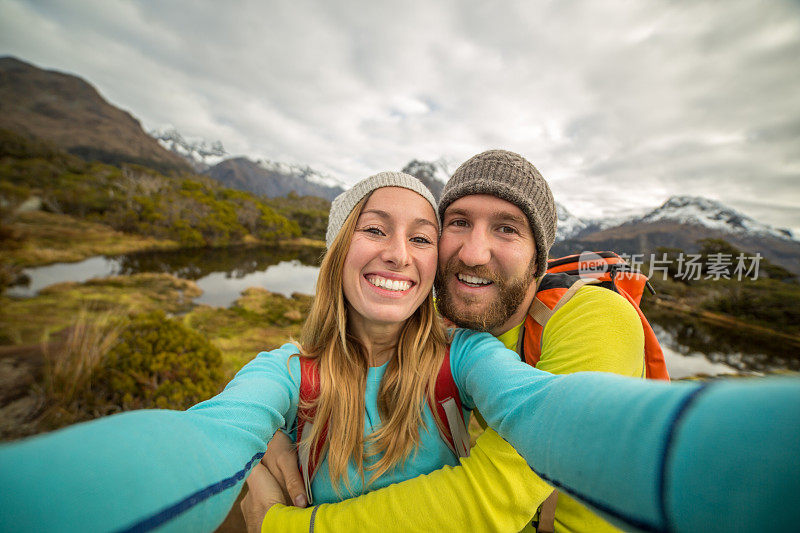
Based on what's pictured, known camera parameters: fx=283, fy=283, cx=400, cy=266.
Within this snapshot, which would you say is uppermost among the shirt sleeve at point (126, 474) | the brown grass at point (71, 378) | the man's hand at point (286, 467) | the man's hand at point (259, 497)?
the shirt sleeve at point (126, 474)

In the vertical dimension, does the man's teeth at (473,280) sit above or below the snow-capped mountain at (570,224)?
below

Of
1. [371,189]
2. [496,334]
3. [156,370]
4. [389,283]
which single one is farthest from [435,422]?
[156,370]

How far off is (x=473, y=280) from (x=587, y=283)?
2.42ft

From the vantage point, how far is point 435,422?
1717 mm

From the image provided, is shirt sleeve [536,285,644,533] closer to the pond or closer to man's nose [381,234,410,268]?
man's nose [381,234,410,268]

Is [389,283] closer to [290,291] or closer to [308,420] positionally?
[308,420]

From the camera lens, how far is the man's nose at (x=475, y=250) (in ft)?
6.32

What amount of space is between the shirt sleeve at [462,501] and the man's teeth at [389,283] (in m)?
0.95

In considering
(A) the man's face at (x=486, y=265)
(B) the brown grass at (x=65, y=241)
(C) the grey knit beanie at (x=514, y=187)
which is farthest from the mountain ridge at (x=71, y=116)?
(A) the man's face at (x=486, y=265)

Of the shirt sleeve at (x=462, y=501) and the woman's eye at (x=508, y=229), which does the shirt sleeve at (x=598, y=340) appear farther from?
the woman's eye at (x=508, y=229)

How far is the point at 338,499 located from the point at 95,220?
35289 millimetres

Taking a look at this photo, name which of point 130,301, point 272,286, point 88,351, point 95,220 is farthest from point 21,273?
point 95,220

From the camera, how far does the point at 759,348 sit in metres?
14.5

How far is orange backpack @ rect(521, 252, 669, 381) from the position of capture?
5.74ft
